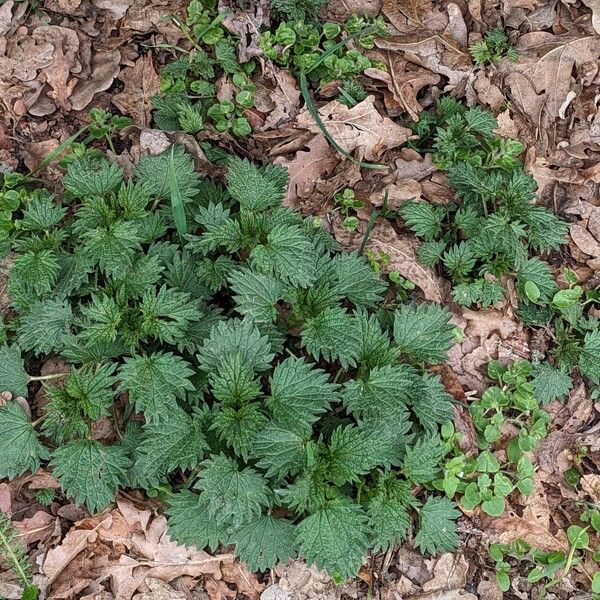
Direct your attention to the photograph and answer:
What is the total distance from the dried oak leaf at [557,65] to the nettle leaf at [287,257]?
1614mm

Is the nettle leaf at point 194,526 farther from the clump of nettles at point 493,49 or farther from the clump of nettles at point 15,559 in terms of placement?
the clump of nettles at point 493,49

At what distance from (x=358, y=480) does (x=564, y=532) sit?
43.5 inches

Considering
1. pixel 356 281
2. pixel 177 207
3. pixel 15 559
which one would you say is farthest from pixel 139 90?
pixel 15 559

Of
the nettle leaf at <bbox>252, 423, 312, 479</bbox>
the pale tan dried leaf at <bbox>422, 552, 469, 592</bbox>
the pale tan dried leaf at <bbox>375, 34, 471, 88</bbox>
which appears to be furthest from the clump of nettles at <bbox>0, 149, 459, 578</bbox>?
the pale tan dried leaf at <bbox>375, 34, 471, 88</bbox>

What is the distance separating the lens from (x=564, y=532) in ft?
9.60

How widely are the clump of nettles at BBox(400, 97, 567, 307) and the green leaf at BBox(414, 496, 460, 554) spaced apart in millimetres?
929

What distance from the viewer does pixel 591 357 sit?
3000mm

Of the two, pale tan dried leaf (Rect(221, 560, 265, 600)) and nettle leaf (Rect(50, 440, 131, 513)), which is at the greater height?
nettle leaf (Rect(50, 440, 131, 513))

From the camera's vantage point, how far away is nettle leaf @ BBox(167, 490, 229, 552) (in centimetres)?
256

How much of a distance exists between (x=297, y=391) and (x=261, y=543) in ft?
2.05

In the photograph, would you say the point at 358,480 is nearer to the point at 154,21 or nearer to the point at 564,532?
the point at 564,532

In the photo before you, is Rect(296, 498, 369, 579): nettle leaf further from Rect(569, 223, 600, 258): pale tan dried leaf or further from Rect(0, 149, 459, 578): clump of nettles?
Rect(569, 223, 600, 258): pale tan dried leaf

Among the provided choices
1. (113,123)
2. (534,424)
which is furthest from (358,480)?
(113,123)

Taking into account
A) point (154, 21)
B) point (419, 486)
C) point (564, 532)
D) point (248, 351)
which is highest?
point (154, 21)
